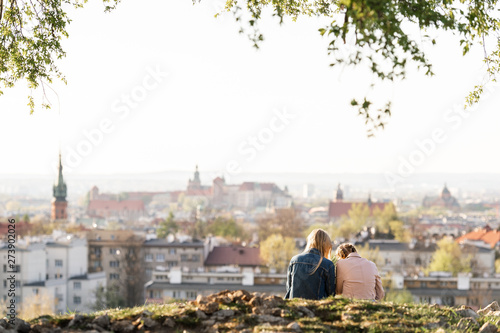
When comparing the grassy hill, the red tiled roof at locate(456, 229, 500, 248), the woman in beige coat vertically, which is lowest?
the red tiled roof at locate(456, 229, 500, 248)

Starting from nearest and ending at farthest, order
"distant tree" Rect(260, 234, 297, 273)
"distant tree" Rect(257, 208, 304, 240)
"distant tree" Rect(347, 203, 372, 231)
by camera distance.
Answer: "distant tree" Rect(260, 234, 297, 273)
"distant tree" Rect(347, 203, 372, 231)
"distant tree" Rect(257, 208, 304, 240)

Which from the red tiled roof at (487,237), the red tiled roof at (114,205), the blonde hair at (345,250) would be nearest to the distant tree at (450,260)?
the red tiled roof at (487,237)

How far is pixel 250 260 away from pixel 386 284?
16.5 meters

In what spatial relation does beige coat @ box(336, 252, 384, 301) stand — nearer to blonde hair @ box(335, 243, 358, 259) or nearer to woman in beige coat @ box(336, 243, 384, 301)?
woman in beige coat @ box(336, 243, 384, 301)

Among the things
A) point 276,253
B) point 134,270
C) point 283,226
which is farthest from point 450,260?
point 283,226

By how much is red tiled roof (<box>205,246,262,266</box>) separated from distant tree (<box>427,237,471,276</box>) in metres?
14.3

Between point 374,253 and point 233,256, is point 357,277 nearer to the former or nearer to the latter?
point 233,256

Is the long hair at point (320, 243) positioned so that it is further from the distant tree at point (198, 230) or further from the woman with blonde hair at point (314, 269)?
the distant tree at point (198, 230)

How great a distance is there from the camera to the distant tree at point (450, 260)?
6125cm

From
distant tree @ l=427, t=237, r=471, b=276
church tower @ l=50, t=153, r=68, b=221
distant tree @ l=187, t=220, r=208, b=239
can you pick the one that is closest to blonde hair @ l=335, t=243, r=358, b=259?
distant tree @ l=427, t=237, r=471, b=276

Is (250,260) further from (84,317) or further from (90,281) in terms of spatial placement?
(84,317)

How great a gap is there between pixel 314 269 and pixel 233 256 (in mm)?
56080

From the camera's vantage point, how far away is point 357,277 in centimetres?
754

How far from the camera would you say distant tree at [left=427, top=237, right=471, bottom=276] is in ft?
201
